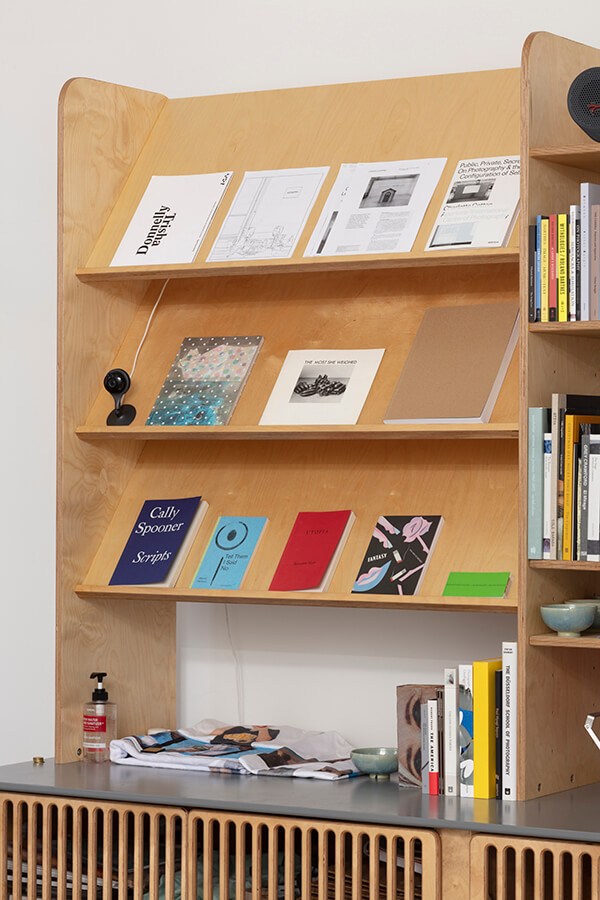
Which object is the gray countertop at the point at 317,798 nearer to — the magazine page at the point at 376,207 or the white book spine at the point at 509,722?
the white book spine at the point at 509,722

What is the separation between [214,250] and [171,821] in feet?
4.17

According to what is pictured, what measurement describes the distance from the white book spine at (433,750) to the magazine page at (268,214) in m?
1.04

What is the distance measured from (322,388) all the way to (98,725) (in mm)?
933

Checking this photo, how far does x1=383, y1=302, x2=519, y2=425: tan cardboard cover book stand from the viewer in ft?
9.34

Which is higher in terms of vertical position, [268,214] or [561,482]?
[268,214]

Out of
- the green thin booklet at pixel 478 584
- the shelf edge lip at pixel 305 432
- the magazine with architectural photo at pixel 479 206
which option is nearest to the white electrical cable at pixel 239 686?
the shelf edge lip at pixel 305 432

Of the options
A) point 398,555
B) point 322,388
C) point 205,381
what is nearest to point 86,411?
point 205,381

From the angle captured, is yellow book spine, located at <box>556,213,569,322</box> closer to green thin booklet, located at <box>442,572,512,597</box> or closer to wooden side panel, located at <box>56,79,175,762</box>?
green thin booklet, located at <box>442,572,512,597</box>

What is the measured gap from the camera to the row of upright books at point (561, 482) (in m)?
2.66

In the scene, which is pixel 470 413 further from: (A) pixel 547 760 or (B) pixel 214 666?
(B) pixel 214 666

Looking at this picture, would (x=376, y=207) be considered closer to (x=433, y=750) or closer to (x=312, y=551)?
(x=312, y=551)

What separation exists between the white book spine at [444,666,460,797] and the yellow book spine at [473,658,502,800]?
40 mm

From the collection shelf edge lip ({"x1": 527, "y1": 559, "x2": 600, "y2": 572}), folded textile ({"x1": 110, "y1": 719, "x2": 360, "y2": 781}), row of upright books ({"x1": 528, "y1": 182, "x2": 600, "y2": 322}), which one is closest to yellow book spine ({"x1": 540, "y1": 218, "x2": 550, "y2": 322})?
row of upright books ({"x1": 528, "y1": 182, "x2": 600, "y2": 322})

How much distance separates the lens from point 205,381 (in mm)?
3191
